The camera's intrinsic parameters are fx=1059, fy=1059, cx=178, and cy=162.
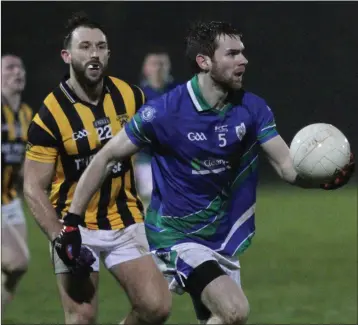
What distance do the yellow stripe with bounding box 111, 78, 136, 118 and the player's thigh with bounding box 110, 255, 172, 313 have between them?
0.83m

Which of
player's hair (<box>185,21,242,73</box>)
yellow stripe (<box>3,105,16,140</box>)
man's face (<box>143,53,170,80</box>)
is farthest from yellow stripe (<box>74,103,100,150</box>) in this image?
man's face (<box>143,53,170,80</box>)

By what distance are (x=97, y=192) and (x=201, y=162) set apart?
2.82 feet

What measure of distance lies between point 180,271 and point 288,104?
35.9 ft

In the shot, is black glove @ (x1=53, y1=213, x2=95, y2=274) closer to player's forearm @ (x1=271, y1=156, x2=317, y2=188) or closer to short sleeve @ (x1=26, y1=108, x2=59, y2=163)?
short sleeve @ (x1=26, y1=108, x2=59, y2=163)

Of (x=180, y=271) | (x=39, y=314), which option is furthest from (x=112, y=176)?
(x=39, y=314)

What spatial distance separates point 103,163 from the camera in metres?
5.19

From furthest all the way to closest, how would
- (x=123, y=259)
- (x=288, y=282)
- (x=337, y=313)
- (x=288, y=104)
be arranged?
(x=288, y=104) → (x=288, y=282) → (x=337, y=313) → (x=123, y=259)

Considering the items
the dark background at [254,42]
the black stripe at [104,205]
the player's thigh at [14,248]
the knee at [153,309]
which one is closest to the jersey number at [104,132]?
the black stripe at [104,205]

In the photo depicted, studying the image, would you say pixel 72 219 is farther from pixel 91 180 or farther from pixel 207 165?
pixel 207 165

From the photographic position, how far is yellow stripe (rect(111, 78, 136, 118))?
5.96 meters

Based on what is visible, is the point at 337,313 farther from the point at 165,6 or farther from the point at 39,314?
the point at 165,6

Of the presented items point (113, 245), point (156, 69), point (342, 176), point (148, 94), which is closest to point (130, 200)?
point (113, 245)

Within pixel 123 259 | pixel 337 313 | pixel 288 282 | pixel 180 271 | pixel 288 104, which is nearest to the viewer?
pixel 180 271

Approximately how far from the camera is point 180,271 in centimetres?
511
